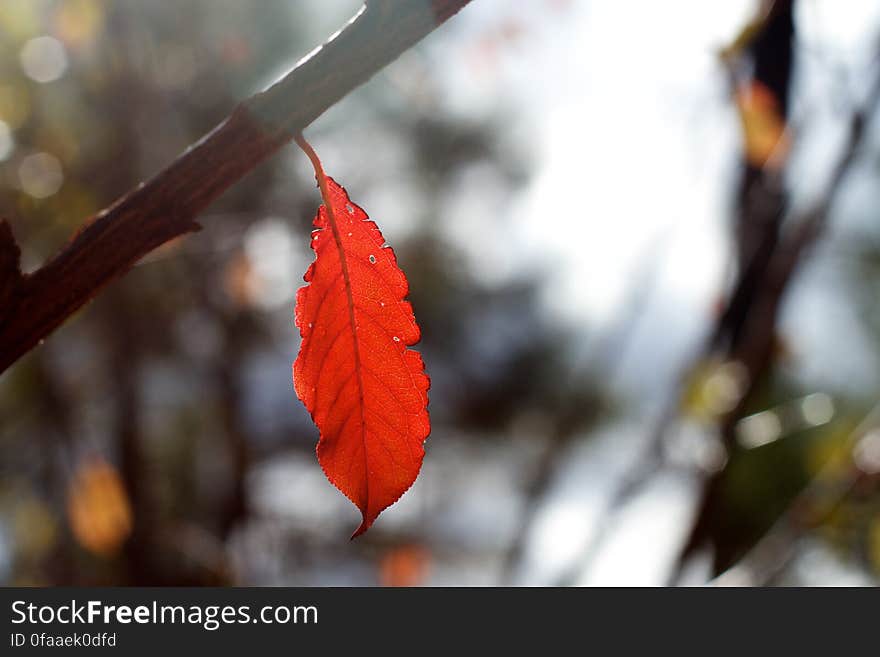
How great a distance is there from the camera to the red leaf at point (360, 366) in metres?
0.32

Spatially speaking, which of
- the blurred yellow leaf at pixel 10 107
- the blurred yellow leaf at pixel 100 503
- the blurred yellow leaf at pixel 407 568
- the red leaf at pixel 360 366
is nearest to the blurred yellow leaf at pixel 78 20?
the blurred yellow leaf at pixel 10 107

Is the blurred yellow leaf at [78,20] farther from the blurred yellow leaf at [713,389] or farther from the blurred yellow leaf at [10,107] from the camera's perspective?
the blurred yellow leaf at [713,389]

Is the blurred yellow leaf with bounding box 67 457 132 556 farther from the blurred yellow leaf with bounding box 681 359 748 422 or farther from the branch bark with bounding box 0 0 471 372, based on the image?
the branch bark with bounding box 0 0 471 372

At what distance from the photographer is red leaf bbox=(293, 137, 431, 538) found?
321 mm

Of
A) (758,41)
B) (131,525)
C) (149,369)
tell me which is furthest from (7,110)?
(149,369)

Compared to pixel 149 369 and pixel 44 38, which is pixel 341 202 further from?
pixel 149 369

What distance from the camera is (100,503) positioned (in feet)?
6.09

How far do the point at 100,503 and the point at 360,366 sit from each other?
5.76 ft

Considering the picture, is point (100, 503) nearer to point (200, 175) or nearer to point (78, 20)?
point (78, 20)

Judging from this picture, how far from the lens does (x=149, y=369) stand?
371cm

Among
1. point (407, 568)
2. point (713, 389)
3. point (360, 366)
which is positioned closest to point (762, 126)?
point (713, 389)

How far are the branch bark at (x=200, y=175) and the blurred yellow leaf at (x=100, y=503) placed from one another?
1.63 meters

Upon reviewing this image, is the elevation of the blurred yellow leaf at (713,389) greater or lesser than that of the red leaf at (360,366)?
greater

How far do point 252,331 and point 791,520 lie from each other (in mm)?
3307
